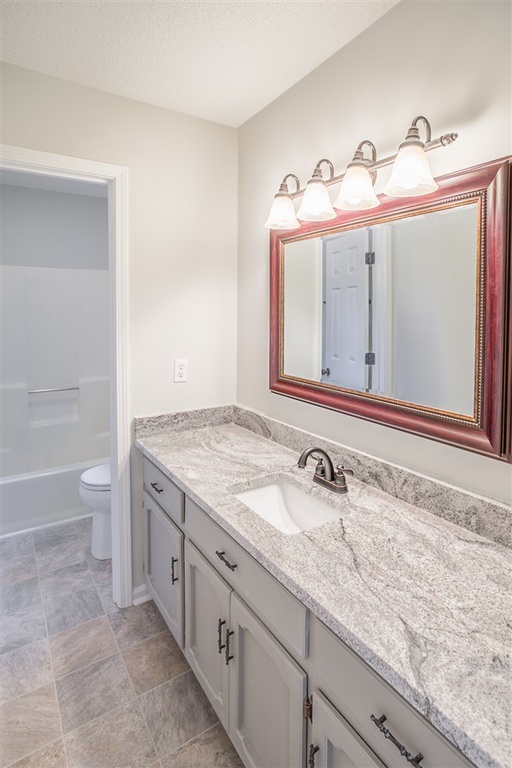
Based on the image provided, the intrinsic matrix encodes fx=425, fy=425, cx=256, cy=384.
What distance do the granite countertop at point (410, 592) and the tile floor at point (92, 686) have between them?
811 mm

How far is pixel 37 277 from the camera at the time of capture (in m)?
3.00

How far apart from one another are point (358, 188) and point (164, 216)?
3.41 feet

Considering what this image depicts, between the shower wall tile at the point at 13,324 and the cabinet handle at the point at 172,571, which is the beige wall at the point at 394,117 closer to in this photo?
the cabinet handle at the point at 172,571

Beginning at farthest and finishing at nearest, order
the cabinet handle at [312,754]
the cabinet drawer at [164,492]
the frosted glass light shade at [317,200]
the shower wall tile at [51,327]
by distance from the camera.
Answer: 1. the shower wall tile at [51,327]
2. the cabinet drawer at [164,492]
3. the frosted glass light shade at [317,200]
4. the cabinet handle at [312,754]

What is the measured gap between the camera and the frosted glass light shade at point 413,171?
3.73ft

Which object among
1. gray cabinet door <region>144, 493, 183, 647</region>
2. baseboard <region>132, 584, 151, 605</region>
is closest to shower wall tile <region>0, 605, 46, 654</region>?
baseboard <region>132, 584, 151, 605</region>

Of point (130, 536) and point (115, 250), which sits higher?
point (115, 250)

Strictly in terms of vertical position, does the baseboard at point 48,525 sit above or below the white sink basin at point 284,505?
below

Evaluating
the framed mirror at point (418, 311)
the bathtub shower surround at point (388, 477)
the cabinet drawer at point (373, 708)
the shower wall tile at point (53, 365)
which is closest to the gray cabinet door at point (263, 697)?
the cabinet drawer at point (373, 708)

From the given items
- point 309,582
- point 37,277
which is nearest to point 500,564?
point 309,582

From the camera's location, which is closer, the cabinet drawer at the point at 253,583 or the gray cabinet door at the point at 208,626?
the cabinet drawer at the point at 253,583

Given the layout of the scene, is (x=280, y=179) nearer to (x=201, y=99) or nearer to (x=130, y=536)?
(x=201, y=99)

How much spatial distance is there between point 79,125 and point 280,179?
87 centimetres

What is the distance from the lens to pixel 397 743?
2.31 feet
